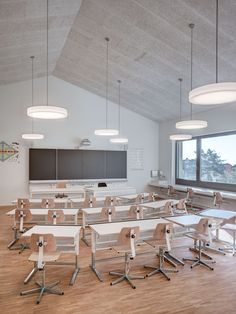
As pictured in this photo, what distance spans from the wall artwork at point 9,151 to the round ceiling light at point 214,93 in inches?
295

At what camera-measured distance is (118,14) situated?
16.7ft

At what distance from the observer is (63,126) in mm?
9500

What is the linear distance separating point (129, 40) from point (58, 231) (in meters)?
4.48

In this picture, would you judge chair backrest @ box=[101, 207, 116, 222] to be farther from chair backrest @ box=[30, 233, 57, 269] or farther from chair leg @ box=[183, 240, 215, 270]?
chair backrest @ box=[30, 233, 57, 269]

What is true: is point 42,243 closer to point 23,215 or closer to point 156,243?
point 156,243

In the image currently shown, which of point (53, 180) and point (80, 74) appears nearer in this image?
point (80, 74)

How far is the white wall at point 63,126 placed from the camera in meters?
8.85

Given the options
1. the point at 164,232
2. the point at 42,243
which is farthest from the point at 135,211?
the point at 42,243

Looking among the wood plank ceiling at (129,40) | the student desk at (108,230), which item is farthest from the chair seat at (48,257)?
the wood plank ceiling at (129,40)

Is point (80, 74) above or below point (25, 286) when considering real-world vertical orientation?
above

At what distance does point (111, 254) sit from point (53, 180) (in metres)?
5.20

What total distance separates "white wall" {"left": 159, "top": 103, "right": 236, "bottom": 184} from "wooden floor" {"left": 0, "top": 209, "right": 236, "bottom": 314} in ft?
14.7

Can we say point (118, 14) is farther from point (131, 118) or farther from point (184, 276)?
point (131, 118)

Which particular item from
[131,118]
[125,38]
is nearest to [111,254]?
[125,38]
